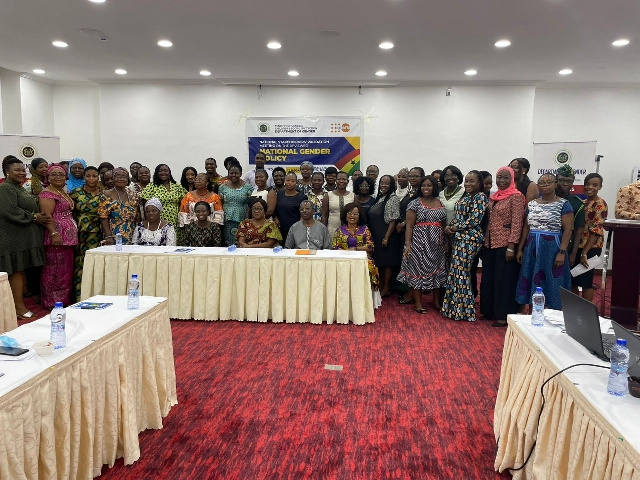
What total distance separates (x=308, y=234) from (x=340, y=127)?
3483 mm

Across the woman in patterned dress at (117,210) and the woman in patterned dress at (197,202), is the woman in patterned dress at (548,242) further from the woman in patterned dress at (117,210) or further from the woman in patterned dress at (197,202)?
the woman in patterned dress at (117,210)

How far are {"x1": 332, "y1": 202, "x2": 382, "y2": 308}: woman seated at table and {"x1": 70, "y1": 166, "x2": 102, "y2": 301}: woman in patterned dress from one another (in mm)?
2683

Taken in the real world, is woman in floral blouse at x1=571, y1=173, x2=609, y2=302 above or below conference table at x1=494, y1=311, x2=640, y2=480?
above

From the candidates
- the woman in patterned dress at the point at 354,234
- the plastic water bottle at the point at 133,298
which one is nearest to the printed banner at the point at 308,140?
the woman in patterned dress at the point at 354,234

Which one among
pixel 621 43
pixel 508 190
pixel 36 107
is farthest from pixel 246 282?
pixel 36 107

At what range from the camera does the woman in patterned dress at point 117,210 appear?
16.1 feet

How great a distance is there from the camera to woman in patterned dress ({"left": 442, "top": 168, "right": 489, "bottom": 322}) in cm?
448

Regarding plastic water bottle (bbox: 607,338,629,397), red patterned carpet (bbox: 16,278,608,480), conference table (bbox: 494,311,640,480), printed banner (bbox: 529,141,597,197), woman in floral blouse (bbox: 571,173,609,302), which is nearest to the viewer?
conference table (bbox: 494,311,640,480)

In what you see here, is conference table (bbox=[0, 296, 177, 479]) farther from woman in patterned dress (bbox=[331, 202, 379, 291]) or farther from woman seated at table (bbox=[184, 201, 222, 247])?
woman in patterned dress (bbox=[331, 202, 379, 291])

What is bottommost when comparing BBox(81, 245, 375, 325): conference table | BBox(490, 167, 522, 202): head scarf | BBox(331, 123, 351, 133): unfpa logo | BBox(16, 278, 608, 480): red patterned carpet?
Result: BBox(16, 278, 608, 480): red patterned carpet

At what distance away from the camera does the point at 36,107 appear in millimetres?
7836

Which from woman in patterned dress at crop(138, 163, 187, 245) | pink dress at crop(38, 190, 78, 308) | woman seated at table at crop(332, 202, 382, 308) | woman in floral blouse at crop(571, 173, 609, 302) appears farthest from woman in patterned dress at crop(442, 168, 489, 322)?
pink dress at crop(38, 190, 78, 308)

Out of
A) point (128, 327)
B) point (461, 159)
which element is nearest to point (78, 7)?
point (128, 327)

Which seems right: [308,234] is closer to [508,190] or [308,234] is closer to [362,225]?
[362,225]
